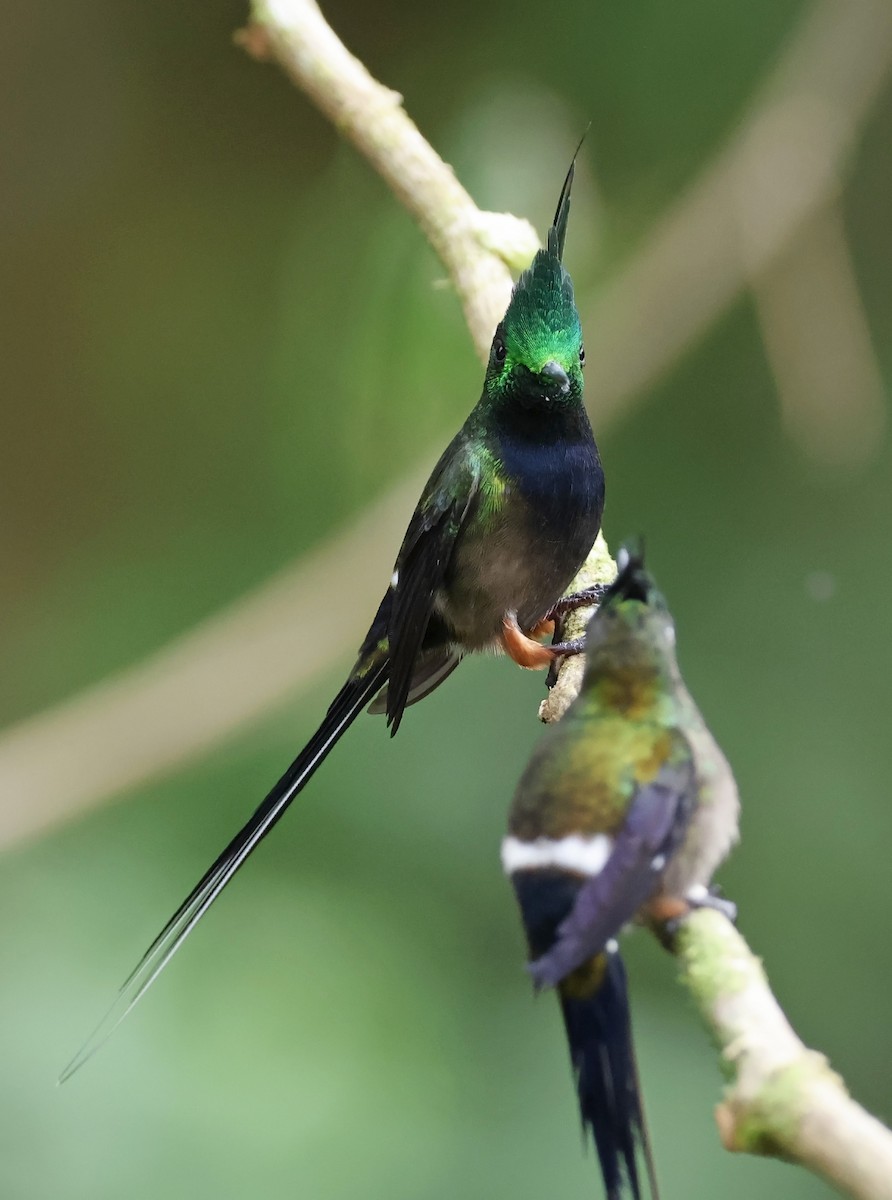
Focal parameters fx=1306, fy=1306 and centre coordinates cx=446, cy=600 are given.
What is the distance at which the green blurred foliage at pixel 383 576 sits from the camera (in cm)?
226

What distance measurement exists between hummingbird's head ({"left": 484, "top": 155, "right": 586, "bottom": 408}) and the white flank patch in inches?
27.5

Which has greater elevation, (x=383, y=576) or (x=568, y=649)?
(x=383, y=576)

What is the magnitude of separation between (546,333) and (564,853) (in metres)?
0.74

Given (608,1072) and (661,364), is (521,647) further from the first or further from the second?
(661,364)

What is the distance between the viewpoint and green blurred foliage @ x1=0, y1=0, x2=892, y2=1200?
2262 mm

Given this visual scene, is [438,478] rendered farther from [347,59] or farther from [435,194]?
[347,59]

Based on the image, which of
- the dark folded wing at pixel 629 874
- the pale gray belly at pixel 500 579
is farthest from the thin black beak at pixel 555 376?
the dark folded wing at pixel 629 874

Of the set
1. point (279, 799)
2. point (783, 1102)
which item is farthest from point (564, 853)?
point (279, 799)

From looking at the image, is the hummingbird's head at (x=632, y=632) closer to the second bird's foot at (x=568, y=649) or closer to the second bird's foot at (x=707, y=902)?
the second bird's foot at (x=707, y=902)

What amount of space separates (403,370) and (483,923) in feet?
3.73

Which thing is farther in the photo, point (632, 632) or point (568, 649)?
point (568, 649)

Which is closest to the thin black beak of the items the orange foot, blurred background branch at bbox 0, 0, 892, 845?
the orange foot

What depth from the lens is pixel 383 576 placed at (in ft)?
9.50

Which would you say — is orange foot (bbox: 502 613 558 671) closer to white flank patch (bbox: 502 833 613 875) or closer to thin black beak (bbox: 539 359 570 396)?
thin black beak (bbox: 539 359 570 396)
